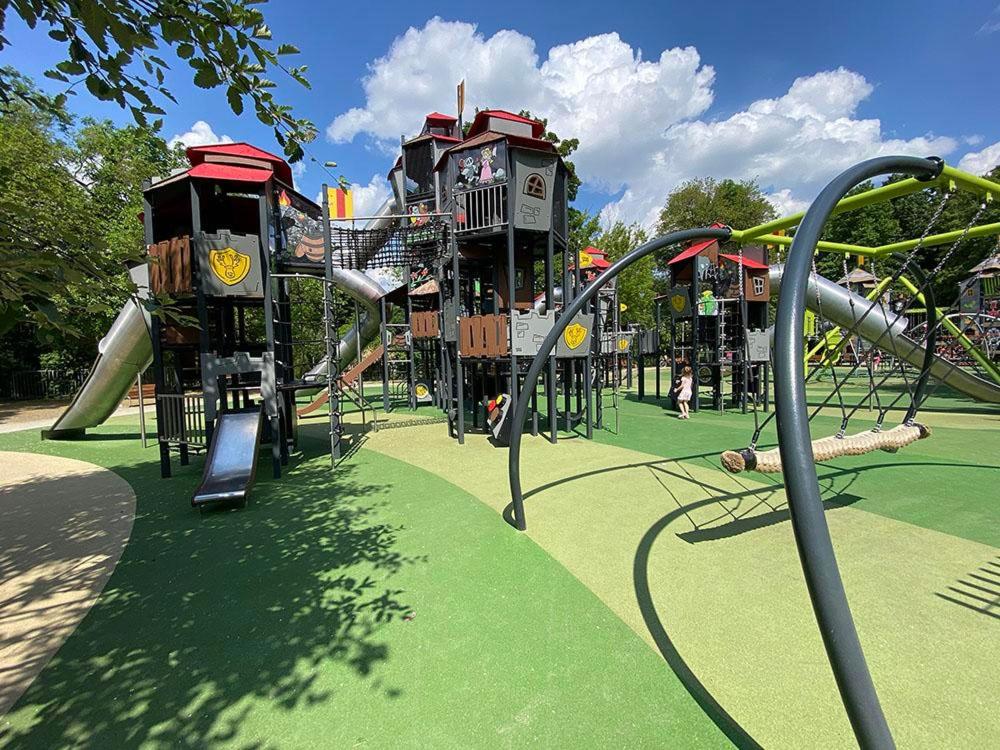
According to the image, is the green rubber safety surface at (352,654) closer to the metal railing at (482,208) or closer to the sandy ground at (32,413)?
the metal railing at (482,208)

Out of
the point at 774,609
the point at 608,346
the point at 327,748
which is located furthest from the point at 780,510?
the point at 608,346

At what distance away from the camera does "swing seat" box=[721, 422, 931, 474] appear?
13.1 feet

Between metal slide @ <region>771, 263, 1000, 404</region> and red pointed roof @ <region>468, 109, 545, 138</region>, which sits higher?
red pointed roof @ <region>468, 109, 545, 138</region>

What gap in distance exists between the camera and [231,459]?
699 cm

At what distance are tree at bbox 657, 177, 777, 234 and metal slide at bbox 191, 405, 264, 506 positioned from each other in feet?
139

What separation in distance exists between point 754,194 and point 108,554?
2110 inches

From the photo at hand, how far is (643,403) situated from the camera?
1678cm

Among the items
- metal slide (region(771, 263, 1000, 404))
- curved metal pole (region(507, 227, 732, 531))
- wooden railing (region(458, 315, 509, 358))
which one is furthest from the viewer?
metal slide (region(771, 263, 1000, 404))

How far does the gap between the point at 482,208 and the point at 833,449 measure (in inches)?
321

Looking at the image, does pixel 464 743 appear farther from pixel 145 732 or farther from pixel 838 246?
pixel 838 246

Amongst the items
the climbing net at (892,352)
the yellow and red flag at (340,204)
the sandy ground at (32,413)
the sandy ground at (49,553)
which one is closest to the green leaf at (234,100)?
the climbing net at (892,352)

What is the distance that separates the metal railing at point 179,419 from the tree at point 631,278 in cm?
2901

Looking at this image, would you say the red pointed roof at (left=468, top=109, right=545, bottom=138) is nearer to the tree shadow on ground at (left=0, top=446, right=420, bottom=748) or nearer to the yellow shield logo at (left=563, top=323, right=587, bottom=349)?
the yellow shield logo at (left=563, top=323, right=587, bottom=349)

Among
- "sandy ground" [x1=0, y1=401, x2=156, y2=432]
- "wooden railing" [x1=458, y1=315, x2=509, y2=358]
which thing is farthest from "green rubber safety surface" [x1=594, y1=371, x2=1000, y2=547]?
"sandy ground" [x1=0, y1=401, x2=156, y2=432]
